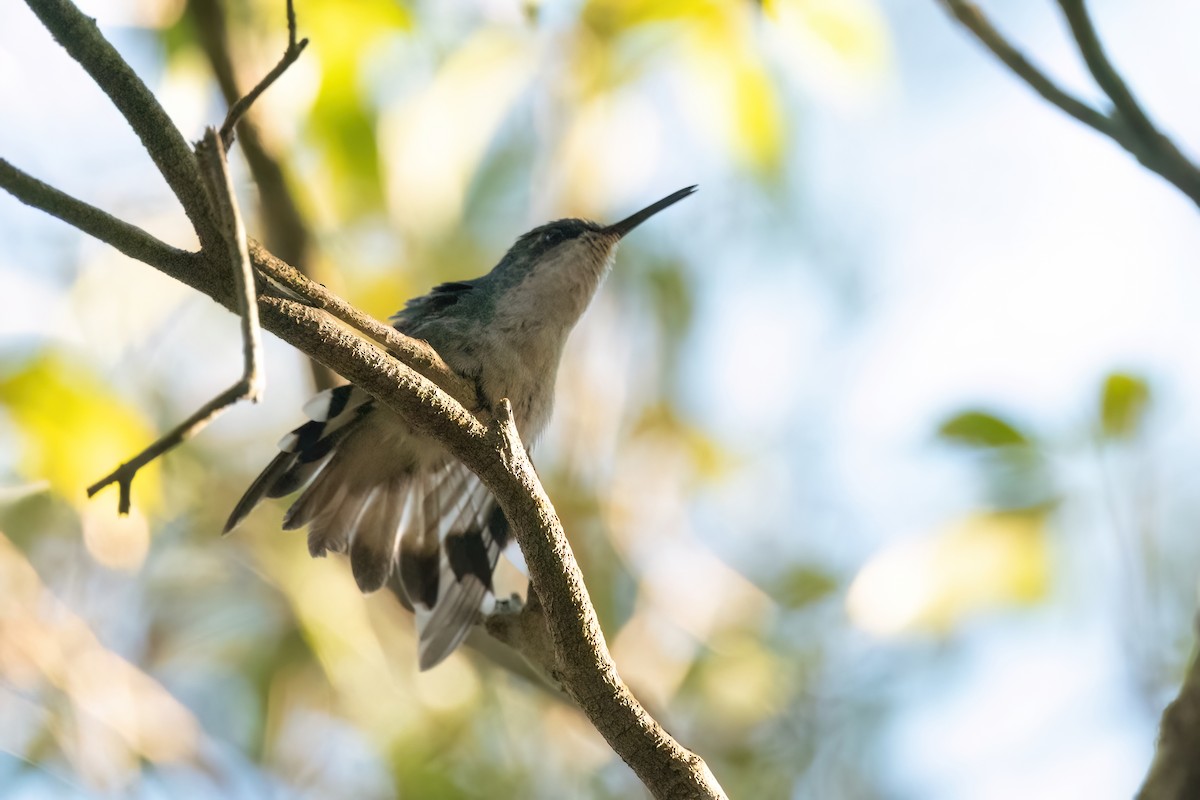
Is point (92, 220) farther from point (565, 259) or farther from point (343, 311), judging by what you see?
point (565, 259)

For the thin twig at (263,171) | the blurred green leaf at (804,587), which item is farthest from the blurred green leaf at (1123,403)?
the blurred green leaf at (804,587)

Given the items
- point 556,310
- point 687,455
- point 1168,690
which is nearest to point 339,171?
point 556,310

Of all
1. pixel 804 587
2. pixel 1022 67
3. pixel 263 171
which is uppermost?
pixel 263 171

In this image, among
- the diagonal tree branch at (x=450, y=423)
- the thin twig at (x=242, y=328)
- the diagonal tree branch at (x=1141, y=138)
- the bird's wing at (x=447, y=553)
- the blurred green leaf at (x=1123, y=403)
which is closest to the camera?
the diagonal tree branch at (x=1141, y=138)

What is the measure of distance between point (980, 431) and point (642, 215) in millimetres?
2116

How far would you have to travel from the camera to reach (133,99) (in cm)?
210

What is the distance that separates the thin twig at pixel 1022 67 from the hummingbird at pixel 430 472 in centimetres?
167

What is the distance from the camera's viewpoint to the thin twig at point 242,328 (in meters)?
1.77

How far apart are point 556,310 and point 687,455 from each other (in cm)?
214

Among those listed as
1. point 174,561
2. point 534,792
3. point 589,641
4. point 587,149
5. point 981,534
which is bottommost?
point 534,792

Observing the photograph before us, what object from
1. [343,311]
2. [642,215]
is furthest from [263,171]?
[343,311]

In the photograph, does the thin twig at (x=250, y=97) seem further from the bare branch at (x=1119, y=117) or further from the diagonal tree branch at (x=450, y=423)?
the bare branch at (x=1119, y=117)

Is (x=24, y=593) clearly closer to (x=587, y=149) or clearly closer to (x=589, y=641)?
(x=587, y=149)

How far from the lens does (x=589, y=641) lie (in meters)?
2.49
